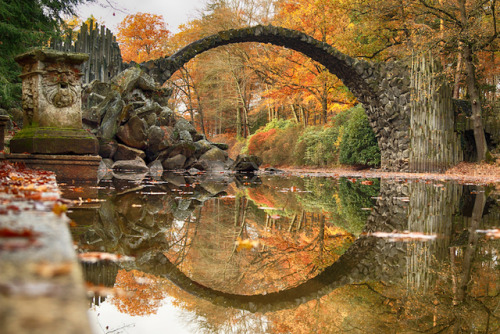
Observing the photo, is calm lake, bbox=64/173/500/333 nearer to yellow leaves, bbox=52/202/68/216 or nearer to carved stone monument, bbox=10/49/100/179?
yellow leaves, bbox=52/202/68/216

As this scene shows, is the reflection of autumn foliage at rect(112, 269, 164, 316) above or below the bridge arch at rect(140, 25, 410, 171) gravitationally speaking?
below

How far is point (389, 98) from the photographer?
42.9 feet

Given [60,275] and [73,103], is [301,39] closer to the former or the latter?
[73,103]

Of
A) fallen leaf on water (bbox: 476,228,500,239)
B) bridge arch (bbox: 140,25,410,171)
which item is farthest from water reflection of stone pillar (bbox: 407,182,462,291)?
bridge arch (bbox: 140,25,410,171)

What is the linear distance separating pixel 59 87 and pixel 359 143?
1254 cm

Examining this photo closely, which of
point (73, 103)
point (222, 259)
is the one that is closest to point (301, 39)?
point (73, 103)

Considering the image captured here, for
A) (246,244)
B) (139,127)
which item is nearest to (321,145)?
(139,127)

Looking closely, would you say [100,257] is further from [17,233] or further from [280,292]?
[17,233]

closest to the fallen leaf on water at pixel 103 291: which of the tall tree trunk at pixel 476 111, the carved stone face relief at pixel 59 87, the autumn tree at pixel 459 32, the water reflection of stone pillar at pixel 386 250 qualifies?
the water reflection of stone pillar at pixel 386 250

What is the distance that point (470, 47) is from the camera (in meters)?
11.9

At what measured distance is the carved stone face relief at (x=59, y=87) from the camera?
630 centimetres

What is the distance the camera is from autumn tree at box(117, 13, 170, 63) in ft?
102

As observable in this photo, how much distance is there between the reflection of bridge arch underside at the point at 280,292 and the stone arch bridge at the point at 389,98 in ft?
37.8

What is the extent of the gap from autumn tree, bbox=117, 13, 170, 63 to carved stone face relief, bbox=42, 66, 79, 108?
2606cm
